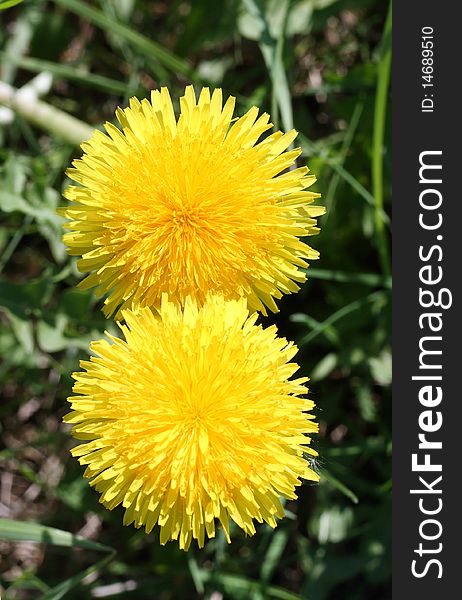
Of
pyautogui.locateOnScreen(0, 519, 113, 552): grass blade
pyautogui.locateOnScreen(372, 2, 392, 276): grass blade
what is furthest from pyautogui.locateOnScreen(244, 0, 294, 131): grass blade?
pyautogui.locateOnScreen(0, 519, 113, 552): grass blade

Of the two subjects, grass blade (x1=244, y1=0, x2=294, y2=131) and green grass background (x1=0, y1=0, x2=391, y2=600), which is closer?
grass blade (x1=244, y1=0, x2=294, y2=131)

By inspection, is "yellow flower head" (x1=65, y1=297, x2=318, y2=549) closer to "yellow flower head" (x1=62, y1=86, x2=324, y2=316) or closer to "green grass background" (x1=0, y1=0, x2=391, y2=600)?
"yellow flower head" (x1=62, y1=86, x2=324, y2=316)

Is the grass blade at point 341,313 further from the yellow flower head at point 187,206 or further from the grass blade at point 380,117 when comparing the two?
the yellow flower head at point 187,206

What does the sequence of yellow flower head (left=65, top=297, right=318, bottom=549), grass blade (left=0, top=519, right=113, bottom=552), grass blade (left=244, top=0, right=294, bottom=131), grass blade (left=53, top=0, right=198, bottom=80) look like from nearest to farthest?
yellow flower head (left=65, top=297, right=318, bottom=549), grass blade (left=0, top=519, right=113, bottom=552), grass blade (left=244, top=0, right=294, bottom=131), grass blade (left=53, top=0, right=198, bottom=80)

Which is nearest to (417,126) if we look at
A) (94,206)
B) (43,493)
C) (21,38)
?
(94,206)

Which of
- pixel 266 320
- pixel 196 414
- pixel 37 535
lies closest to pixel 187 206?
pixel 196 414

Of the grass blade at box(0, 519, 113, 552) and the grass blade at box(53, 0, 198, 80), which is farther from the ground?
the grass blade at box(53, 0, 198, 80)

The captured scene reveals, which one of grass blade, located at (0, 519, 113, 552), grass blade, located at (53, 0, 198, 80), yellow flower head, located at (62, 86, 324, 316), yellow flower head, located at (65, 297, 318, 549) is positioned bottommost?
grass blade, located at (0, 519, 113, 552)
